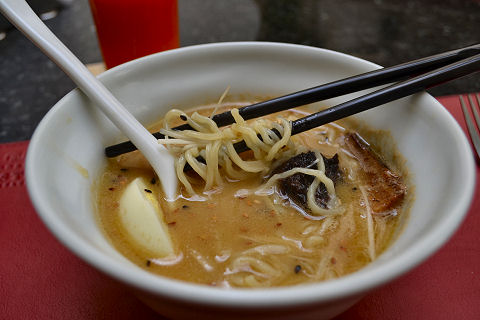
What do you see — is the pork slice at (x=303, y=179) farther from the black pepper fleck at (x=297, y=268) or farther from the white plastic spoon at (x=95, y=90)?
the white plastic spoon at (x=95, y=90)

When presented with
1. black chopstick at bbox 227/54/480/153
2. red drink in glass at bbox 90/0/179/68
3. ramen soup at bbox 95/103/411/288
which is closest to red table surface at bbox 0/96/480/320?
ramen soup at bbox 95/103/411/288

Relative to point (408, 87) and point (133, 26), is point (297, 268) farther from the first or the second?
point (133, 26)

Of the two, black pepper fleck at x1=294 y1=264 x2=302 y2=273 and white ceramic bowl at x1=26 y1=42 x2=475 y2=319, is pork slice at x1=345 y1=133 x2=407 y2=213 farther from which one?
black pepper fleck at x1=294 y1=264 x2=302 y2=273

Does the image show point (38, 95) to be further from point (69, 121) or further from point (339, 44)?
point (339, 44)

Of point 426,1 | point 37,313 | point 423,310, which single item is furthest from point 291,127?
point 426,1

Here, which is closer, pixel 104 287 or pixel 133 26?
pixel 104 287

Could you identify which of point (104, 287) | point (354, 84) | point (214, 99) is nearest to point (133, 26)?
point (214, 99)
